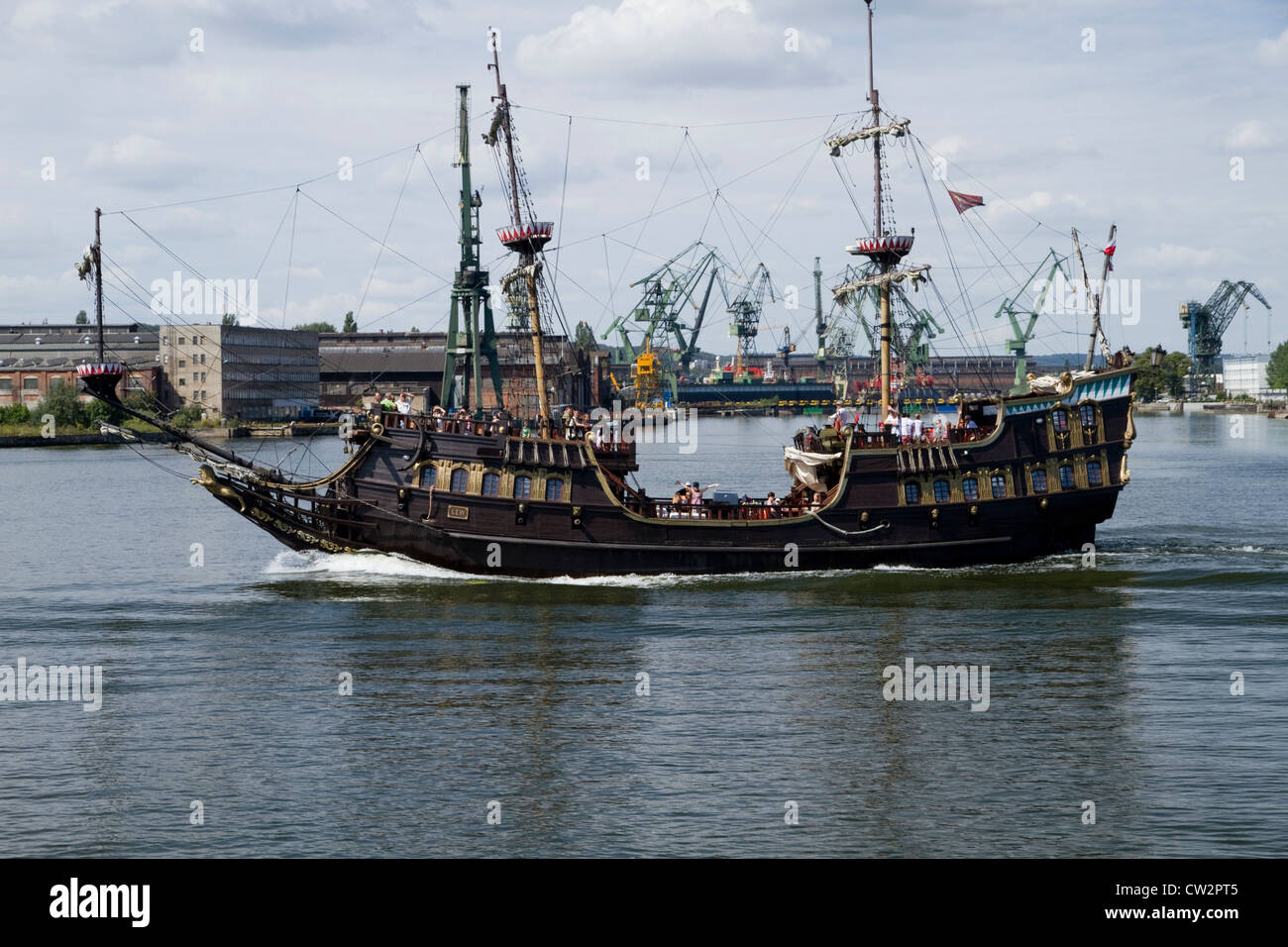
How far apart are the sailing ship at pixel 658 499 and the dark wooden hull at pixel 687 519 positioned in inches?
1.9

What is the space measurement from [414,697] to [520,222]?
2322 cm

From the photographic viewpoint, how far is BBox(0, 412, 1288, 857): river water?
2348 cm

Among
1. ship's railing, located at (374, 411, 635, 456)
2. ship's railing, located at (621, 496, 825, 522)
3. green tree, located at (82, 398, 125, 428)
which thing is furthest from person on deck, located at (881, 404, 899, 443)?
green tree, located at (82, 398, 125, 428)

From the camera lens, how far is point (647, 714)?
30.2 metres

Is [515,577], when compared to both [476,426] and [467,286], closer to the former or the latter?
[476,426]

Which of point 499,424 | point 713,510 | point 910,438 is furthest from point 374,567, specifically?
point 910,438

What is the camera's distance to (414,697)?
31.9 m

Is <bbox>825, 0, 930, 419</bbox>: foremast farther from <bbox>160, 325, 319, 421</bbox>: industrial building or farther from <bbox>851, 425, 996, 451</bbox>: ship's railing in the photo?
<bbox>160, 325, 319, 421</bbox>: industrial building

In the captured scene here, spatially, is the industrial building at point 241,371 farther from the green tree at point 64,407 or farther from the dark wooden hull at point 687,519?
the dark wooden hull at point 687,519

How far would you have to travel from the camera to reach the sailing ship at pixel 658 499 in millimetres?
46375

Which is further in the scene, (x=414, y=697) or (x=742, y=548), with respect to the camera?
(x=742, y=548)
